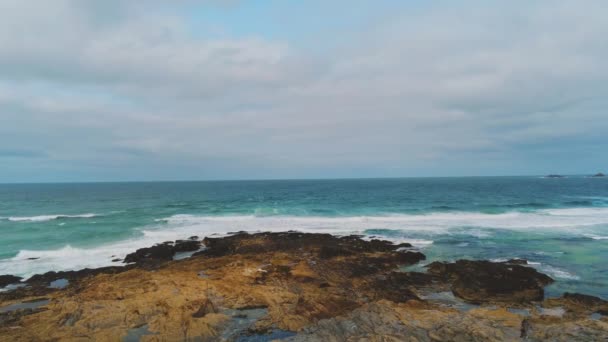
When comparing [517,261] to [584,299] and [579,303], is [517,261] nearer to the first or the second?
[584,299]

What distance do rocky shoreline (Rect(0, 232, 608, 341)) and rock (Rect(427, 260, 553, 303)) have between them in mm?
52

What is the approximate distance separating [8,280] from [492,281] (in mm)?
25035

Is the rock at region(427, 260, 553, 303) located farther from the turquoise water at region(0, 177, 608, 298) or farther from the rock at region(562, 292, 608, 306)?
the turquoise water at region(0, 177, 608, 298)

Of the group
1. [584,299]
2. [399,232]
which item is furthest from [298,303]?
[399,232]

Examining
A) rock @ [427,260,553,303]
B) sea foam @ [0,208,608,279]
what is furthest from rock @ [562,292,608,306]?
sea foam @ [0,208,608,279]

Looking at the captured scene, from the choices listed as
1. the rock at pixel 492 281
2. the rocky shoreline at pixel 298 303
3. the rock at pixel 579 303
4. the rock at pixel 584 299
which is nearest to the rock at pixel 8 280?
A: the rocky shoreline at pixel 298 303

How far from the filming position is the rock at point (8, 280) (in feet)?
51.7

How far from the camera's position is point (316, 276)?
15.7 metres

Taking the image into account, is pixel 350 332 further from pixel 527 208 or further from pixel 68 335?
pixel 527 208

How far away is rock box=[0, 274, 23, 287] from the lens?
15.8 meters

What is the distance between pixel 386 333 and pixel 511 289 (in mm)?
7590

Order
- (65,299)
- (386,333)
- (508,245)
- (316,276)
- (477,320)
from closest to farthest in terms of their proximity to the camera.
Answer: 1. (386,333)
2. (477,320)
3. (65,299)
4. (316,276)
5. (508,245)

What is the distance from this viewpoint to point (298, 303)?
1218 cm

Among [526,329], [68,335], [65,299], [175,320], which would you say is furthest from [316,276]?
[65,299]
